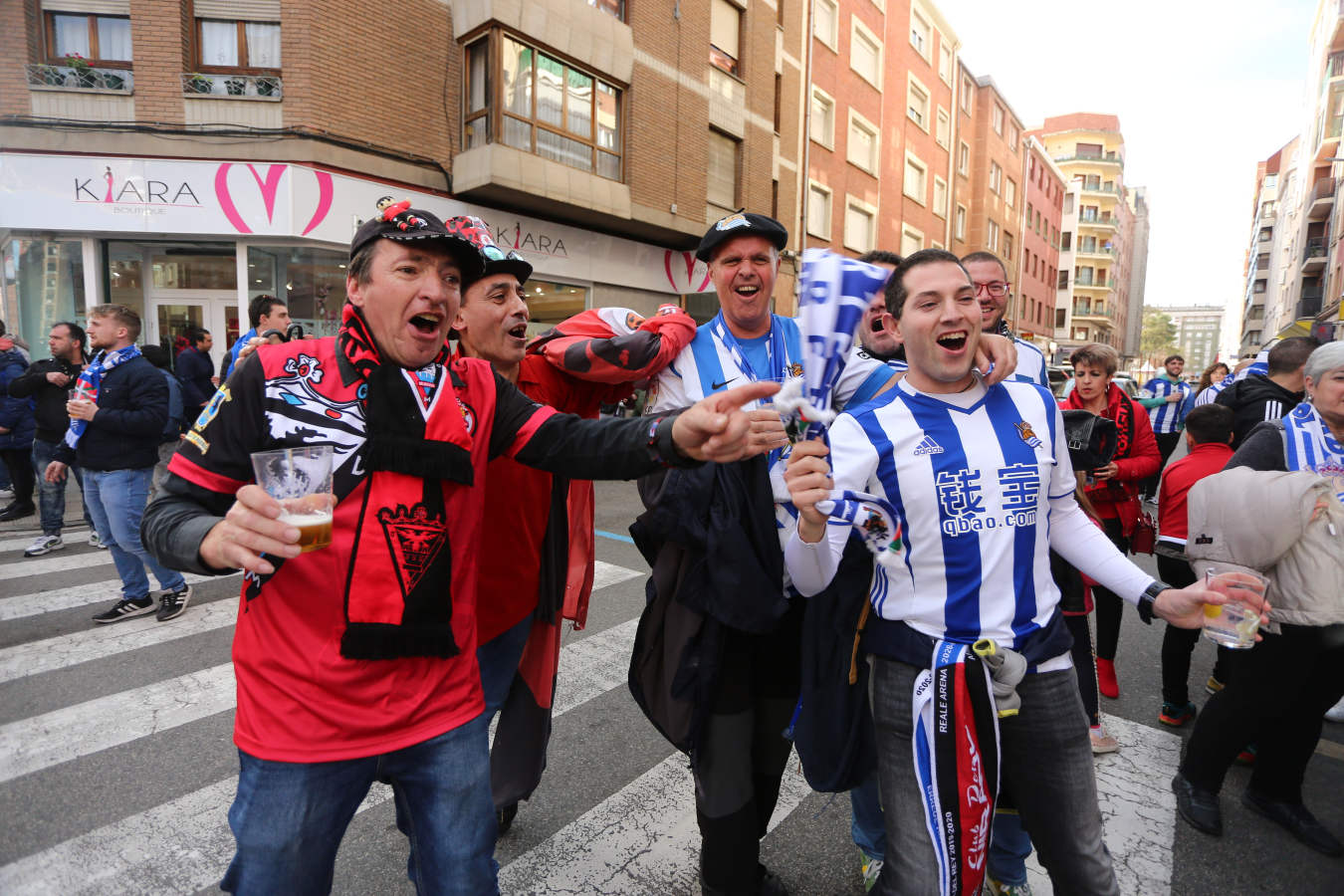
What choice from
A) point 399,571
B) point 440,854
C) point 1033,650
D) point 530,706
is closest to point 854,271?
point 1033,650

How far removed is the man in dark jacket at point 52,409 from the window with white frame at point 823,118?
67.1 ft

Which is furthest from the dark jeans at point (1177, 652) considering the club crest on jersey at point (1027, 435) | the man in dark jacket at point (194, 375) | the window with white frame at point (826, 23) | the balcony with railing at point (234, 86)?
→ the window with white frame at point (826, 23)

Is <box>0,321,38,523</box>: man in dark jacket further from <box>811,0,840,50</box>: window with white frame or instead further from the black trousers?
<box>811,0,840,50</box>: window with white frame

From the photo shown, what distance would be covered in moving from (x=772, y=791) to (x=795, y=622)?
583 mm

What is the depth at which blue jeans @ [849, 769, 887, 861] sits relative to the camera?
2492mm

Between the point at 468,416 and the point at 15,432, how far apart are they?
29.4 ft

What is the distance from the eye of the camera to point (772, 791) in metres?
2.35

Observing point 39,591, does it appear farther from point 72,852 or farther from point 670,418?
point 670,418

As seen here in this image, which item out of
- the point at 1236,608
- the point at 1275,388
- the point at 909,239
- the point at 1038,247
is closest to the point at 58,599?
the point at 1236,608

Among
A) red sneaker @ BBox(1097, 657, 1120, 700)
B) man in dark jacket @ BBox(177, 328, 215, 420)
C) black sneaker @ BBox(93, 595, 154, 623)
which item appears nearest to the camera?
red sneaker @ BBox(1097, 657, 1120, 700)

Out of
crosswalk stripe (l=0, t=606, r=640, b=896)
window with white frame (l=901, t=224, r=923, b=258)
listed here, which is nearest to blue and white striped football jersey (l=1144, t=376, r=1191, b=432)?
crosswalk stripe (l=0, t=606, r=640, b=896)

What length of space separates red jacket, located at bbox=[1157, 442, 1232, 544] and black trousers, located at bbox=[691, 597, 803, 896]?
266 cm

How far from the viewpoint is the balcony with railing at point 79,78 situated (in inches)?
441

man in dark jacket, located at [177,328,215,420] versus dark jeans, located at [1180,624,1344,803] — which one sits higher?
man in dark jacket, located at [177,328,215,420]
